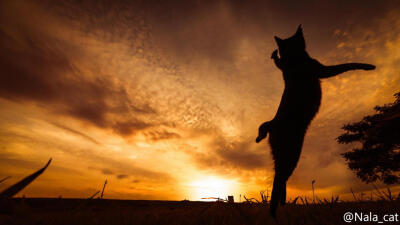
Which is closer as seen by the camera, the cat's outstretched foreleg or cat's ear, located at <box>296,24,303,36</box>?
the cat's outstretched foreleg

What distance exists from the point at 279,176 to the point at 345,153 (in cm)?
2281

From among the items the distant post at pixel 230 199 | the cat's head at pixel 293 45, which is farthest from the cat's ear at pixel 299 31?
the distant post at pixel 230 199

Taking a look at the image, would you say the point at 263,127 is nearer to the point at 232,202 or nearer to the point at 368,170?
the point at 232,202

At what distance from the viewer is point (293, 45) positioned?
268 cm

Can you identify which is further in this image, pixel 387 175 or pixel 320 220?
pixel 387 175

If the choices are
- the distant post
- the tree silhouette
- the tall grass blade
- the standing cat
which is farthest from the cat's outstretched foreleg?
the tree silhouette

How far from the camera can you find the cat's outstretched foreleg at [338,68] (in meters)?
2.43

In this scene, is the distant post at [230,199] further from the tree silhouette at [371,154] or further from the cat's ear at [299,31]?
the tree silhouette at [371,154]

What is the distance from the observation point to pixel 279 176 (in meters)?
2.19

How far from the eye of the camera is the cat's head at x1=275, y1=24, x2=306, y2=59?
8.69ft

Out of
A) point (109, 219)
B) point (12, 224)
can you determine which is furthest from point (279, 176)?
point (12, 224)

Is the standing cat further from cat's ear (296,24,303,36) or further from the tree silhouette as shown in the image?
the tree silhouette

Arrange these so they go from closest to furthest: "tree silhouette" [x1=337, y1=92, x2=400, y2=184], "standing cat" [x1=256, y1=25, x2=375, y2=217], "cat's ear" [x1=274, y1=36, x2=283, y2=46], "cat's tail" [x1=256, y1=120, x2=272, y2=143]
A: "standing cat" [x1=256, y1=25, x2=375, y2=217]
"cat's tail" [x1=256, y1=120, x2=272, y2=143]
"cat's ear" [x1=274, y1=36, x2=283, y2=46]
"tree silhouette" [x1=337, y1=92, x2=400, y2=184]

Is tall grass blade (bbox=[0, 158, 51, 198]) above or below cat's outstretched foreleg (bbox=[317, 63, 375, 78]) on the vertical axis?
below
